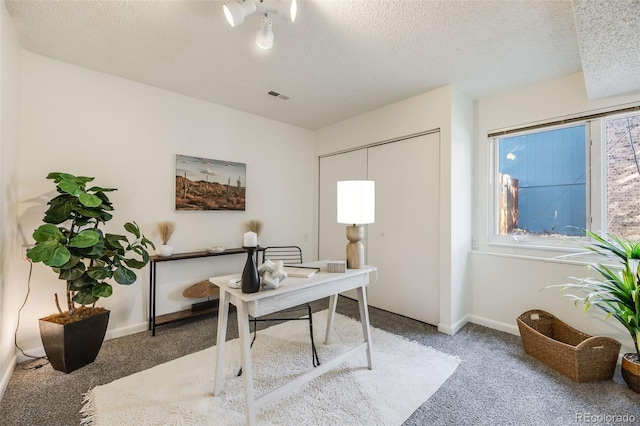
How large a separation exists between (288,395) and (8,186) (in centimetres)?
254

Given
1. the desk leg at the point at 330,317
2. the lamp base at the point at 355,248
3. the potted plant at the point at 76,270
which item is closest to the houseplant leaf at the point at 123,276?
the potted plant at the point at 76,270

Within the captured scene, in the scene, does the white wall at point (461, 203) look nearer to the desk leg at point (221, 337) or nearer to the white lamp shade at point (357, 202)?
the white lamp shade at point (357, 202)

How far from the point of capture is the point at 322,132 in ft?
13.9

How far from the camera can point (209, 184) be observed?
322cm

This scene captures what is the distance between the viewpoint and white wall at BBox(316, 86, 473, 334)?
9.02 feet

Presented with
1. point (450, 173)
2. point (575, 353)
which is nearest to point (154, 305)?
point (450, 173)

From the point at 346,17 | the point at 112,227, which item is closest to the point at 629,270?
the point at 346,17

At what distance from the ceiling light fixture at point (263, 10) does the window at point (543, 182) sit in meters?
2.70

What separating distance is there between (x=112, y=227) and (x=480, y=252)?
155 inches

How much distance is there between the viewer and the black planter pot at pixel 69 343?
6.50ft

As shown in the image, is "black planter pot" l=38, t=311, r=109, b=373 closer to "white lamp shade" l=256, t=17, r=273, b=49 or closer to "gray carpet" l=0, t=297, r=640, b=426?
"gray carpet" l=0, t=297, r=640, b=426

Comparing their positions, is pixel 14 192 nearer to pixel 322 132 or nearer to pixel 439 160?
pixel 322 132

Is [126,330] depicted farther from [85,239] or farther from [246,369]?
[246,369]

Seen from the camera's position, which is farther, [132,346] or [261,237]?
[261,237]
